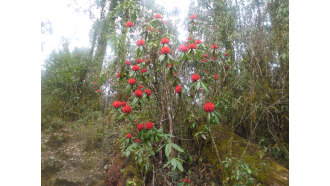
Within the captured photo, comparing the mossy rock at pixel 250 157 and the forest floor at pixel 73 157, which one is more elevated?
the mossy rock at pixel 250 157

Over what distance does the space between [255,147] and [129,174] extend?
1.15 m

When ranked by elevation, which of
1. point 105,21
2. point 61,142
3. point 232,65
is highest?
point 105,21

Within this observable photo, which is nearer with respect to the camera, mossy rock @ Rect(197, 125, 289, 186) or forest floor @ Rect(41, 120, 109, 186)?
mossy rock @ Rect(197, 125, 289, 186)

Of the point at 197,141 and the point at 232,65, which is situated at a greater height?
the point at 232,65

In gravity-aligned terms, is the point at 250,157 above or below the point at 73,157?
above

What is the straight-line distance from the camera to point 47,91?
1.37 metres

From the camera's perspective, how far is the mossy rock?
2.92 ft

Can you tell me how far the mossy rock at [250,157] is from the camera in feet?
2.92

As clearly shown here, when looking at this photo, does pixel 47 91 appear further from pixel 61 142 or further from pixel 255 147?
pixel 255 147

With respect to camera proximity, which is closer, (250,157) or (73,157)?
(250,157)

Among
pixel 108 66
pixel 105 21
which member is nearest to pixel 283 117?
pixel 108 66

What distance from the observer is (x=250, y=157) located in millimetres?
1104

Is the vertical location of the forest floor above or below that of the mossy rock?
below

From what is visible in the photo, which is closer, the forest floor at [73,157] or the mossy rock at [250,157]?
the mossy rock at [250,157]
